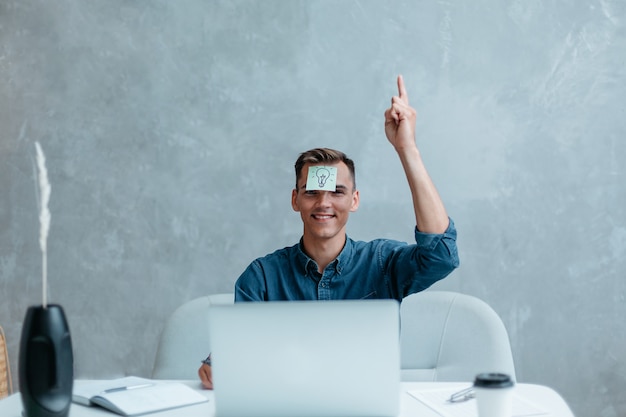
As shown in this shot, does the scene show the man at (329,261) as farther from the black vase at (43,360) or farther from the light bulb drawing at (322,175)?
the black vase at (43,360)

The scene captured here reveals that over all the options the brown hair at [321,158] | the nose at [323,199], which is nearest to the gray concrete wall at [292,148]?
the brown hair at [321,158]

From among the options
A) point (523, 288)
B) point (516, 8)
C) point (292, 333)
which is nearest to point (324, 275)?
point (292, 333)

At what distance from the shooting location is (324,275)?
7.07ft

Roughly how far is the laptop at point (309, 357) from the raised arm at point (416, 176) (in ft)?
2.33

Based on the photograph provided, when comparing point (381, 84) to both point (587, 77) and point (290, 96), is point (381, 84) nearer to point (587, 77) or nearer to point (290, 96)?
point (290, 96)

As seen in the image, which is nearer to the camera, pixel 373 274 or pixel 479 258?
pixel 373 274

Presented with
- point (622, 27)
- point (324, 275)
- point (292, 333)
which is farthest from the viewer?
point (622, 27)

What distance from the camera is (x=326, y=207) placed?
7.02ft

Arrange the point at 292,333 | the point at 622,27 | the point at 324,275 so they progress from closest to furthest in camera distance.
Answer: the point at 292,333 < the point at 324,275 < the point at 622,27

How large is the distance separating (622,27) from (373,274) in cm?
148

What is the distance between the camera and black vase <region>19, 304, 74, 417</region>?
1267 mm

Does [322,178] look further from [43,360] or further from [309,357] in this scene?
[43,360]

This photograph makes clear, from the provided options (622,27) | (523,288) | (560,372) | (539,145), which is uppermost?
(622,27)

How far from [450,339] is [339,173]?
21.5 inches
